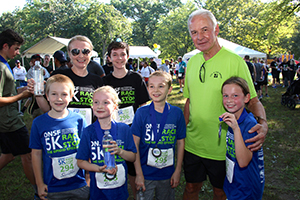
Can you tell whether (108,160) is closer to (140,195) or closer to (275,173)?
(140,195)

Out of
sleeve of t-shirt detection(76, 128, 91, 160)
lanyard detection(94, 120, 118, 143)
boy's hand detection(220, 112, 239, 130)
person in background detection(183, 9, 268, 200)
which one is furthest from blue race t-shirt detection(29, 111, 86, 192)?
boy's hand detection(220, 112, 239, 130)

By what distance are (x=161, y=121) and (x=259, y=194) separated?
1.10 meters

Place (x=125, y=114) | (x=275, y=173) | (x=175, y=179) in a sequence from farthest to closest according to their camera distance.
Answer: (x=275, y=173) < (x=125, y=114) < (x=175, y=179)

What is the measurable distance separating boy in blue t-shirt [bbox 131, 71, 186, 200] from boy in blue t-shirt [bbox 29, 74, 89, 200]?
0.63m

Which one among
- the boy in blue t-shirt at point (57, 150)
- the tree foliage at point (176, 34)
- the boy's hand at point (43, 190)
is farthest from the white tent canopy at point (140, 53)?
the boy's hand at point (43, 190)

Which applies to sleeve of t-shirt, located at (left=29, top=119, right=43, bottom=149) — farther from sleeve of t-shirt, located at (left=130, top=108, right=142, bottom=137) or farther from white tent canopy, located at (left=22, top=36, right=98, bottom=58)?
white tent canopy, located at (left=22, top=36, right=98, bottom=58)

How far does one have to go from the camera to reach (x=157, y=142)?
87.0 inches

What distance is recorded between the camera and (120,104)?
2736mm

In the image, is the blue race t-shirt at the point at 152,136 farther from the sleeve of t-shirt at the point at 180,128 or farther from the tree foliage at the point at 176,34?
the tree foliage at the point at 176,34

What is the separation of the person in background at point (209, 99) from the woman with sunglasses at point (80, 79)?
1.18m

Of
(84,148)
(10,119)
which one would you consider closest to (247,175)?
(84,148)

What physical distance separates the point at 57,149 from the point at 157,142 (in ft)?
3.22

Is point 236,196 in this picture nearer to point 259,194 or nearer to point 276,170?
point 259,194

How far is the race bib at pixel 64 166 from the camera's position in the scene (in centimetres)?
198
